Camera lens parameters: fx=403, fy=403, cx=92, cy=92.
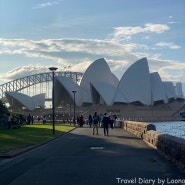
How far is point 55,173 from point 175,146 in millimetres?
3660

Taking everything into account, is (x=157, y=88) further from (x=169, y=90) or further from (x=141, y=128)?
(x=141, y=128)

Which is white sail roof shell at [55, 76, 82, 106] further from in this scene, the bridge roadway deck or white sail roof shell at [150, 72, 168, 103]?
the bridge roadway deck

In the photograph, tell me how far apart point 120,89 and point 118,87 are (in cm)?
85

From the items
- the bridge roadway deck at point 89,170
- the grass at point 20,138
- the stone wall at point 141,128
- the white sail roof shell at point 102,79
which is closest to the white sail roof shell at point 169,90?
the white sail roof shell at point 102,79

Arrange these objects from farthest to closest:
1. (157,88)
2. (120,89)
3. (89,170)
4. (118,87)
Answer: (157,88)
(120,89)
(118,87)
(89,170)

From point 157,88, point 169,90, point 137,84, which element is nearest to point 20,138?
point 137,84

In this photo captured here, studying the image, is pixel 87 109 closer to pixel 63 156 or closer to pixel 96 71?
pixel 96 71

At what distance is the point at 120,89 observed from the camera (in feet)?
348

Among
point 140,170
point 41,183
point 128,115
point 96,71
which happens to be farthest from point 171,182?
point 128,115

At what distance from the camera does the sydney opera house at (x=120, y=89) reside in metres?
101

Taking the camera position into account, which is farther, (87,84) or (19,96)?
(19,96)

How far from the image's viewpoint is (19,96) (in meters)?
128

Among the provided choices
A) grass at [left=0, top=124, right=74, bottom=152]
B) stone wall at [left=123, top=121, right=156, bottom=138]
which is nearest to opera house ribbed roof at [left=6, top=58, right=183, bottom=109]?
stone wall at [left=123, top=121, right=156, bottom=138]

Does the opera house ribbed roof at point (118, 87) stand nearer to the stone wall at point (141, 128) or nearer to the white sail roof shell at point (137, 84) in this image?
the white sail roof shell at point (137, 84)
